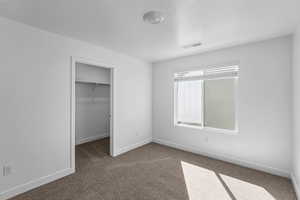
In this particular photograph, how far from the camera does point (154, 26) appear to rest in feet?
6.92

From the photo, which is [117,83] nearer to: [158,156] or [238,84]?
[158,156]

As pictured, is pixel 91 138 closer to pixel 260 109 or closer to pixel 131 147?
pixel 131 147

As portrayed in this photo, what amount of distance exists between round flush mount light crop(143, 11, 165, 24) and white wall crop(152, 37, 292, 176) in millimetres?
1865

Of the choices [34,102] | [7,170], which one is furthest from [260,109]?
[7,170]

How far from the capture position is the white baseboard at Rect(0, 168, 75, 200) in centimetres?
186

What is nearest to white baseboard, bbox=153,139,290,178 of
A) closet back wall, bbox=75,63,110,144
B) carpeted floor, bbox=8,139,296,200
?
carpeted floor, bbox=8,139,296,200

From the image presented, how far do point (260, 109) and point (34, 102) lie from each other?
3.97m

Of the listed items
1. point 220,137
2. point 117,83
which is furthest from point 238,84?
point 117,83

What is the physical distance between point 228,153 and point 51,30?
4.12m

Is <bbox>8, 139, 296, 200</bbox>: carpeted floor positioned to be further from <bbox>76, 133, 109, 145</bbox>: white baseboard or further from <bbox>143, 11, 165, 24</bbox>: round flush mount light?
<bbox>143, 11, 165, 24</bbox>: round flush mount light

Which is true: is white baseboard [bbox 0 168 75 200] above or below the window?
below

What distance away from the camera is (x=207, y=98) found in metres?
3.47

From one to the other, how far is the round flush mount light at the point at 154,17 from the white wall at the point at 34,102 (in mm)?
1493

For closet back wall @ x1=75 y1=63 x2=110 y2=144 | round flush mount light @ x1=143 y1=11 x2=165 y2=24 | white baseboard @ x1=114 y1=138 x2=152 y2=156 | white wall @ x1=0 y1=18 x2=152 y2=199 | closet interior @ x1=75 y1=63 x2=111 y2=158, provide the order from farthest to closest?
closet back wall @ x1=75 y1=63 x2=110 y2=144
closet interior @ x1=75 y1=63 x2=111 y2=158
white baseboard @ x1=114 y1=138 x2=152 y2=156
white wall @ x1=0 y1=18 x2=152 y2=199
round flush mount light @ x1=143 y1=11 x2=165 y2=24
